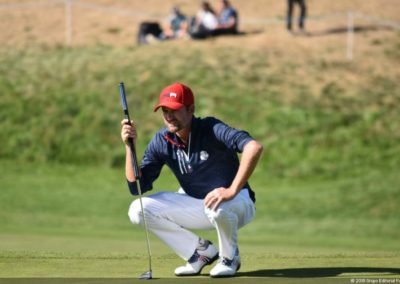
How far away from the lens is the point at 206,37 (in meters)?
27.7

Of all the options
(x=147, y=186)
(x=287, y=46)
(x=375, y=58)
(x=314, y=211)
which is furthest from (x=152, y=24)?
(x=147, y=186)

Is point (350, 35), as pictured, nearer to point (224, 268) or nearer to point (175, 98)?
point (175, 98)

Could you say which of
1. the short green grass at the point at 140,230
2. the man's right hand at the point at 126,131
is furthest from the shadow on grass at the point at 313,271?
the man's right hand at the point at 126,131

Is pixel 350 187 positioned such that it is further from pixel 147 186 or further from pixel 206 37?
pixel 147 186

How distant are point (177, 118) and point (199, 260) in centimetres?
114

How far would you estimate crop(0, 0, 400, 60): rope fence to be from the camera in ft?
93.4

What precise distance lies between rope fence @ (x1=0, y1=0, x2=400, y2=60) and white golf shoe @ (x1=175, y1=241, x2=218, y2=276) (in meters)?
19.0

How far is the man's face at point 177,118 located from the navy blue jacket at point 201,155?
0.10 meters

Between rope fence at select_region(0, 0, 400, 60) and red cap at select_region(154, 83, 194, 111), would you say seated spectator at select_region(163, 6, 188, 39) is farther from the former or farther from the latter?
red cap at select_region(154, 83, 194, 111)

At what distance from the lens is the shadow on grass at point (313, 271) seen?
771cm

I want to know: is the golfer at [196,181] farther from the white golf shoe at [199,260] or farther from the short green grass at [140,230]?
the short green grass at [140,230]

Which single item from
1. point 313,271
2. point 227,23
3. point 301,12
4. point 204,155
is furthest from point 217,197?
point 227,23

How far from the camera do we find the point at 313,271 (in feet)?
26.2

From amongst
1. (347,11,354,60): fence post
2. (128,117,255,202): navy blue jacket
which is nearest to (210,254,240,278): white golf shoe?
(128,117,255,202): navy blue jacket
